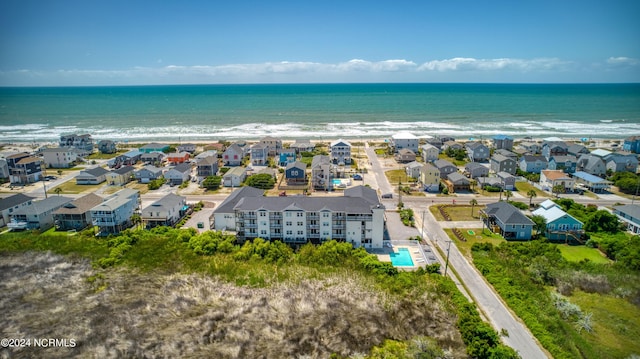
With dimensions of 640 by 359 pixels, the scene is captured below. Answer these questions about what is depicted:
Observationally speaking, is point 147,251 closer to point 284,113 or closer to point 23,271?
point 23,271

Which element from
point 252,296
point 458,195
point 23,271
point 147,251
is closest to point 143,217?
point 147,251

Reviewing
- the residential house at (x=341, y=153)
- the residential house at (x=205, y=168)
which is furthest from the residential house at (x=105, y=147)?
the residential house at (x=341, y=153)

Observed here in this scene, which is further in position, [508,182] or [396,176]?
[396,176]

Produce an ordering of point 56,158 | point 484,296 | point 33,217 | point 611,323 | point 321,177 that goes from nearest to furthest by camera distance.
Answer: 1. point 611,323
2. point 484,296
3. point 33,217
4. point 321,177
5. point 56,158

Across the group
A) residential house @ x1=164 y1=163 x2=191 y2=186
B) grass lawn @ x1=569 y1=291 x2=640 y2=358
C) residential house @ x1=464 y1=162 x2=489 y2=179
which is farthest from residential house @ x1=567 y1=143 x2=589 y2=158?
residential house @ x1=164 y1=163 x2=191 y2=186

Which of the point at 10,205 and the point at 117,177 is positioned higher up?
the point at 117,177

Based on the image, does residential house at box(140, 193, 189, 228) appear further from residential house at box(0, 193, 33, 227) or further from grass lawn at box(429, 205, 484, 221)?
grass lawn at box(429, 205, 484, 221)

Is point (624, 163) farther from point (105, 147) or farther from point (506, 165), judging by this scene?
point (105, 147)

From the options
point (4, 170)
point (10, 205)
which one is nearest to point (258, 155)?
point (10, 205)

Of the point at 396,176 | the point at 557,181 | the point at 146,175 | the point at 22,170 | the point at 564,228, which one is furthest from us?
the point at 396,176
